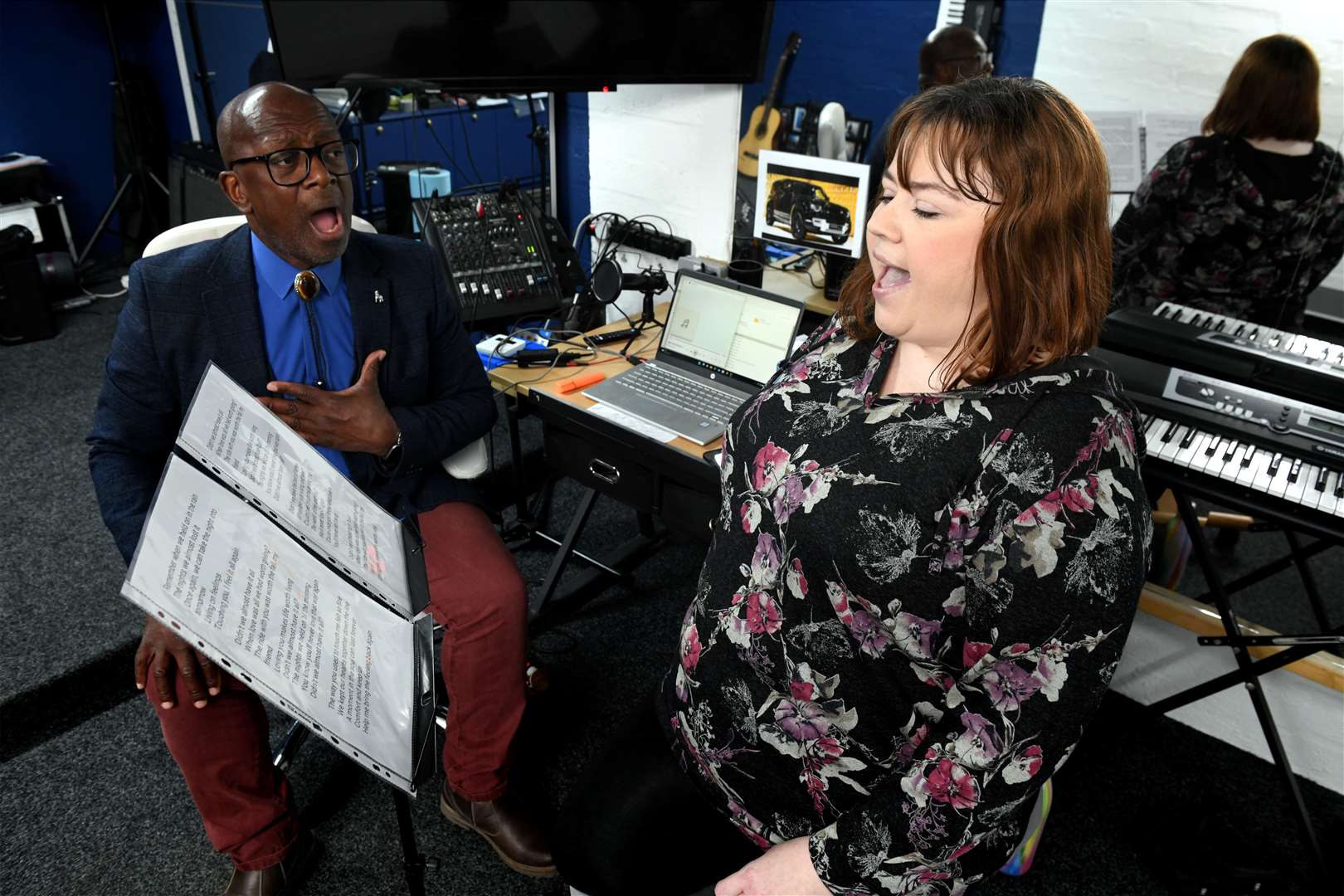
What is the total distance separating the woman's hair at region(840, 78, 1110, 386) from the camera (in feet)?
3.04

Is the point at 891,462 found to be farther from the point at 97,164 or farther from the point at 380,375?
the point at 97,164

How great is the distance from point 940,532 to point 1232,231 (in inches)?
61.7

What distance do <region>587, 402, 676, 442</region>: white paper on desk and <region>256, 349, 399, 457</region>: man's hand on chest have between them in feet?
1.52

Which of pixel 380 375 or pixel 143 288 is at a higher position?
pixel 143 288

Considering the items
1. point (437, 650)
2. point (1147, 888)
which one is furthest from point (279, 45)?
point (1147, 888)

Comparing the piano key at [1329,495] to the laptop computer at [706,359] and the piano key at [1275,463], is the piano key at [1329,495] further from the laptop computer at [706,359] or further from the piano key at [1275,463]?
the laptop computer at [706,359]

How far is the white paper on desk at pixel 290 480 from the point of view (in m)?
0.95

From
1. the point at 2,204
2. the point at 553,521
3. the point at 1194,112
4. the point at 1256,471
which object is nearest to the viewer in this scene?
the point at 1256,471

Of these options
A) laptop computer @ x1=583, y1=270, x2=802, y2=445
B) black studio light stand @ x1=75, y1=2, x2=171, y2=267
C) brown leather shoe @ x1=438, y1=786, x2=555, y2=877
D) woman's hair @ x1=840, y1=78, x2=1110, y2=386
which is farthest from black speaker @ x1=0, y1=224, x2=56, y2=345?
woman's hair @ x1=840, y1=78, x2=1110, y2=386

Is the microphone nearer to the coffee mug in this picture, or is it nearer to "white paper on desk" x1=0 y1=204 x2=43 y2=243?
the coffee mug

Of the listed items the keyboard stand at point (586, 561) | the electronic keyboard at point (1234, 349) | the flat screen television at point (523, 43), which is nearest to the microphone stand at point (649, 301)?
the keyboard stand at point (586, 561)

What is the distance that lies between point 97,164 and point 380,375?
14.8ft

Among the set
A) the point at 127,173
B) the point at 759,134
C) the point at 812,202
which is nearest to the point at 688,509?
the point at 812,202

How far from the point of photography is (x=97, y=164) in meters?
5.01
